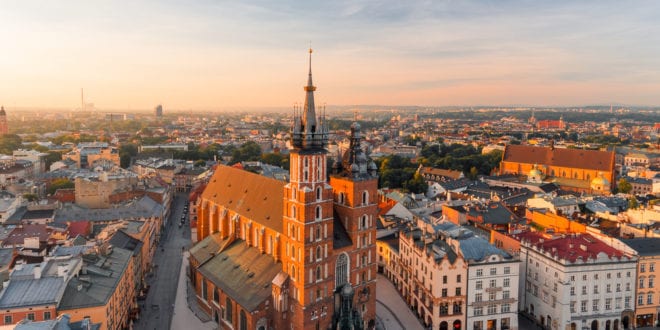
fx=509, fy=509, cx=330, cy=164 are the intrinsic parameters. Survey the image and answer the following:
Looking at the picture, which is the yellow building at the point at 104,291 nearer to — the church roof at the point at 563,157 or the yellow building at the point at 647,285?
the yellow building at the point at 647,285

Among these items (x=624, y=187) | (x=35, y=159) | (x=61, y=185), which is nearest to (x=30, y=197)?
(x=61, y=185)

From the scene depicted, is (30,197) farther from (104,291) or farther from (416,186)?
(416,186)

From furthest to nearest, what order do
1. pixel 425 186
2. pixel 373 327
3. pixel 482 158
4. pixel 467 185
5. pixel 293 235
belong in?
1. pixel 482 158
2. pixel 425 186
3. pixel 467 185
4. pixel 373 327
5. pixel 293 235

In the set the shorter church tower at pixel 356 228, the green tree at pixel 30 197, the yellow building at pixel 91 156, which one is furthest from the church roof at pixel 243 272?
the yellow building at pixel 91 156

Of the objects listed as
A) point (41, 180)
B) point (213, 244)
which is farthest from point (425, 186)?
point (41, 180)

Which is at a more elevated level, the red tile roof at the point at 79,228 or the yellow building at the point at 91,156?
the yellow building at the point at 91,156

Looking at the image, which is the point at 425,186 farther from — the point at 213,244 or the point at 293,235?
the point at 293,235
